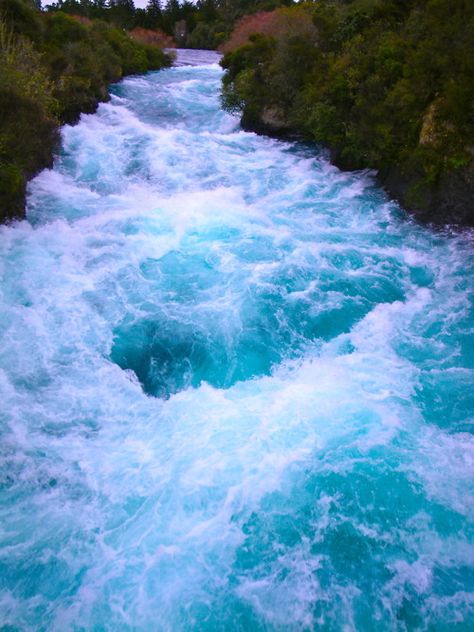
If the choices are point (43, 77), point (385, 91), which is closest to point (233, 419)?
point (385, 91)

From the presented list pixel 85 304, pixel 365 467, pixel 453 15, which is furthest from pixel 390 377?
pixel 453 15

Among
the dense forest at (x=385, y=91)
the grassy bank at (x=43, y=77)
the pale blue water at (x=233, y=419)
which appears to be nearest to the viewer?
the pale blue water at (x=233, y=419)

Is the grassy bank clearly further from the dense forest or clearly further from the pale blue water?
the dense forest

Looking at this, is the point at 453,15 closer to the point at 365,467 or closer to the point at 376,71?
the point at 376,71

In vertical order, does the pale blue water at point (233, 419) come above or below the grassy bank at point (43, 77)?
below

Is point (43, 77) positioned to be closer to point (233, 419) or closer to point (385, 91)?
point (385, 91)

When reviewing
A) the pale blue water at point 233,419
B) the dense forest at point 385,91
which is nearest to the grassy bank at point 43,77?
the pale blue water at point 233,419

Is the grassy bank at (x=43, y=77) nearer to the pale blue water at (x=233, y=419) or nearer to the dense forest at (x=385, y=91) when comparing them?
the pale blue water at (x=233, y=419)
